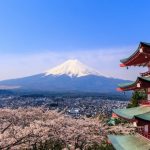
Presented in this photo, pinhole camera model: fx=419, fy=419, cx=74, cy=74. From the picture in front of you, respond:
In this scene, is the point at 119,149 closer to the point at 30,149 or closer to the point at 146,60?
the point at 146,60

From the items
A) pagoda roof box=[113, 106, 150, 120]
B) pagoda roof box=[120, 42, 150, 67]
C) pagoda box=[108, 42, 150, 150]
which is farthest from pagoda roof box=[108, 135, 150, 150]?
pagoda roof box=[120, 42, 150, 67]

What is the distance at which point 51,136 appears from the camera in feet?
101

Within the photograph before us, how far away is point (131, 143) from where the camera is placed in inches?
644

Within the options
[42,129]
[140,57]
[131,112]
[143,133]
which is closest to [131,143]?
[143,133]

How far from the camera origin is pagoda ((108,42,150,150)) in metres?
14.6

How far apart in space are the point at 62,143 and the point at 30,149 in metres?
2.92

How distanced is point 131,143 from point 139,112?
1262 millimetres

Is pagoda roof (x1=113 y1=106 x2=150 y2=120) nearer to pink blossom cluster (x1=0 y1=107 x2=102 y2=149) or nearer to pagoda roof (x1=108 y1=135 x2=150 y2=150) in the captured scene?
pagoda roof (x1=108 y1=135 x2=150 y2=150)

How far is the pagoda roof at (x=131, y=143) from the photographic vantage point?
1535 cm

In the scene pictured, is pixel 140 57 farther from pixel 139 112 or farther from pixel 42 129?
pixel 42 129

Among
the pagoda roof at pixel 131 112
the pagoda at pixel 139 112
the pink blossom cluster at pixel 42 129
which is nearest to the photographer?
the pagoda at pixel 139 112

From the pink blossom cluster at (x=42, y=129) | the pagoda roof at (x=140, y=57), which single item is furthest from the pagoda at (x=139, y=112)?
the pink blossom cluster at (x=42, y=129)

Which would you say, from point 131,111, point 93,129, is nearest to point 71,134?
point 93,129

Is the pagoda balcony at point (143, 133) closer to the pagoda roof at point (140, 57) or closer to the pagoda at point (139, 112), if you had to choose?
the pagoda at point (139, 112)
